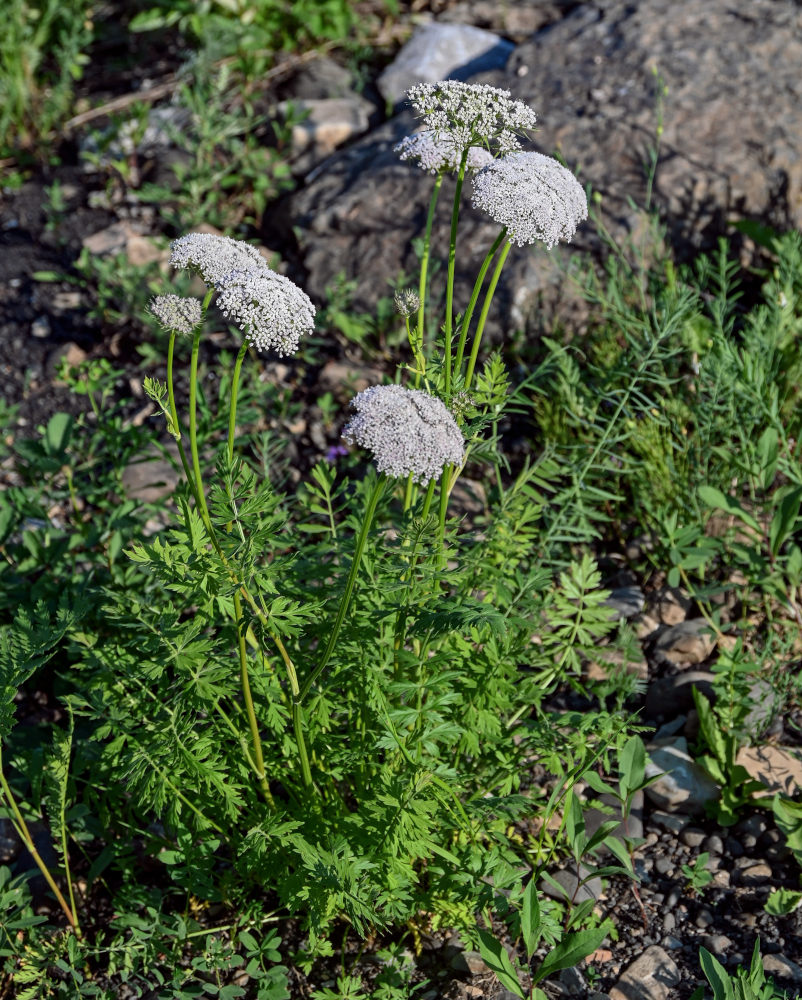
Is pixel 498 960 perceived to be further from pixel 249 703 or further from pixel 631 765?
pixel 249 703

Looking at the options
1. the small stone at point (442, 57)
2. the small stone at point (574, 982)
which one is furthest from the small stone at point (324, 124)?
the small stone at point (574, 982)

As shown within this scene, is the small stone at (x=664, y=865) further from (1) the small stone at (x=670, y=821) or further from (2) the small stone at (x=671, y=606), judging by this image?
(2) the small stone at (x=671, y=606)

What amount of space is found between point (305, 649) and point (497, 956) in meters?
1.05

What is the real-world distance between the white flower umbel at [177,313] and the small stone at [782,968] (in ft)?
6.87

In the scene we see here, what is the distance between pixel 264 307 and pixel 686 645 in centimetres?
207

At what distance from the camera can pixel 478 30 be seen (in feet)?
20.1

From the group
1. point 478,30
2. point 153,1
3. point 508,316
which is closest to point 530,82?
point 478,30

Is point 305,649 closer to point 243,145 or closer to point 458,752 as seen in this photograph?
point 458,752

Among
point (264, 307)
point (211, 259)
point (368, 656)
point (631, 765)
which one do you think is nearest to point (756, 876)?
point (631, 765)

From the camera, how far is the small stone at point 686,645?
3.38m

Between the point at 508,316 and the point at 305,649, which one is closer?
the point at 305,649

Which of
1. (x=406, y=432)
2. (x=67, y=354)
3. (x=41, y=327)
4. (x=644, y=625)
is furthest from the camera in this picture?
(x=41, y=327)

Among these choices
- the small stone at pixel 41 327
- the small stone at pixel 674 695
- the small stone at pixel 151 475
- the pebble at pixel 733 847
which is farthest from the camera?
the small stone at pixel 41 327

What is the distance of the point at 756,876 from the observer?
279 cm
